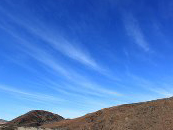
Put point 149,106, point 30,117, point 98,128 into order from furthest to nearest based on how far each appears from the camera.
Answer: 1. point 30,117
2. point 149,106
3. point 98,128

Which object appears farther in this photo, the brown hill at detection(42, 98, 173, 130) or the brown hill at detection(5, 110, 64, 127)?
the brown hill at detection(5, 110, 64, 127)

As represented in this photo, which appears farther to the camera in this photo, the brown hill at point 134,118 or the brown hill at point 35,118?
the brown hill at point 35,118

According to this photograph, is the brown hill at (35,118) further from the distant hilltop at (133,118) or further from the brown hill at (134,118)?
the brown hill at (134,118)

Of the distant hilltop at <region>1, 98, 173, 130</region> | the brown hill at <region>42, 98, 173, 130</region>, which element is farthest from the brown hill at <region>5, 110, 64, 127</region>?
the brown hill at <region>42, 98, 173, 130</region>

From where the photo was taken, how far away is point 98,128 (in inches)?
1636

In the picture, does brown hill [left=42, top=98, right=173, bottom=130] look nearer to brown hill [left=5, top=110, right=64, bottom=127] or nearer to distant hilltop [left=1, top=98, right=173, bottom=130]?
distant hilltop [left=1, top=98, right=173, bottom=130]

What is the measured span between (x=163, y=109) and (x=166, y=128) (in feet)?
25.9

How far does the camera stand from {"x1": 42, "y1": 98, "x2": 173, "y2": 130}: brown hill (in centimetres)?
3706

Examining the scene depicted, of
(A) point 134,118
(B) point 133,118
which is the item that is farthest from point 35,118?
(A) point 134,118

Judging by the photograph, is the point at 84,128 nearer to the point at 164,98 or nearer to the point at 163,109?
the point at 163,109

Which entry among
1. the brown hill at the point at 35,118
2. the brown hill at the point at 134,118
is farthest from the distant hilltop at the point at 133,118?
the brown hill at the point at 35,118

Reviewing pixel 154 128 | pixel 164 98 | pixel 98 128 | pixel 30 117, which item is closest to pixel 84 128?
pixel 98 128

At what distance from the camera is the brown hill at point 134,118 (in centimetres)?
3706

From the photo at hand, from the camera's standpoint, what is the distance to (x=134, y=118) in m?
40.7
